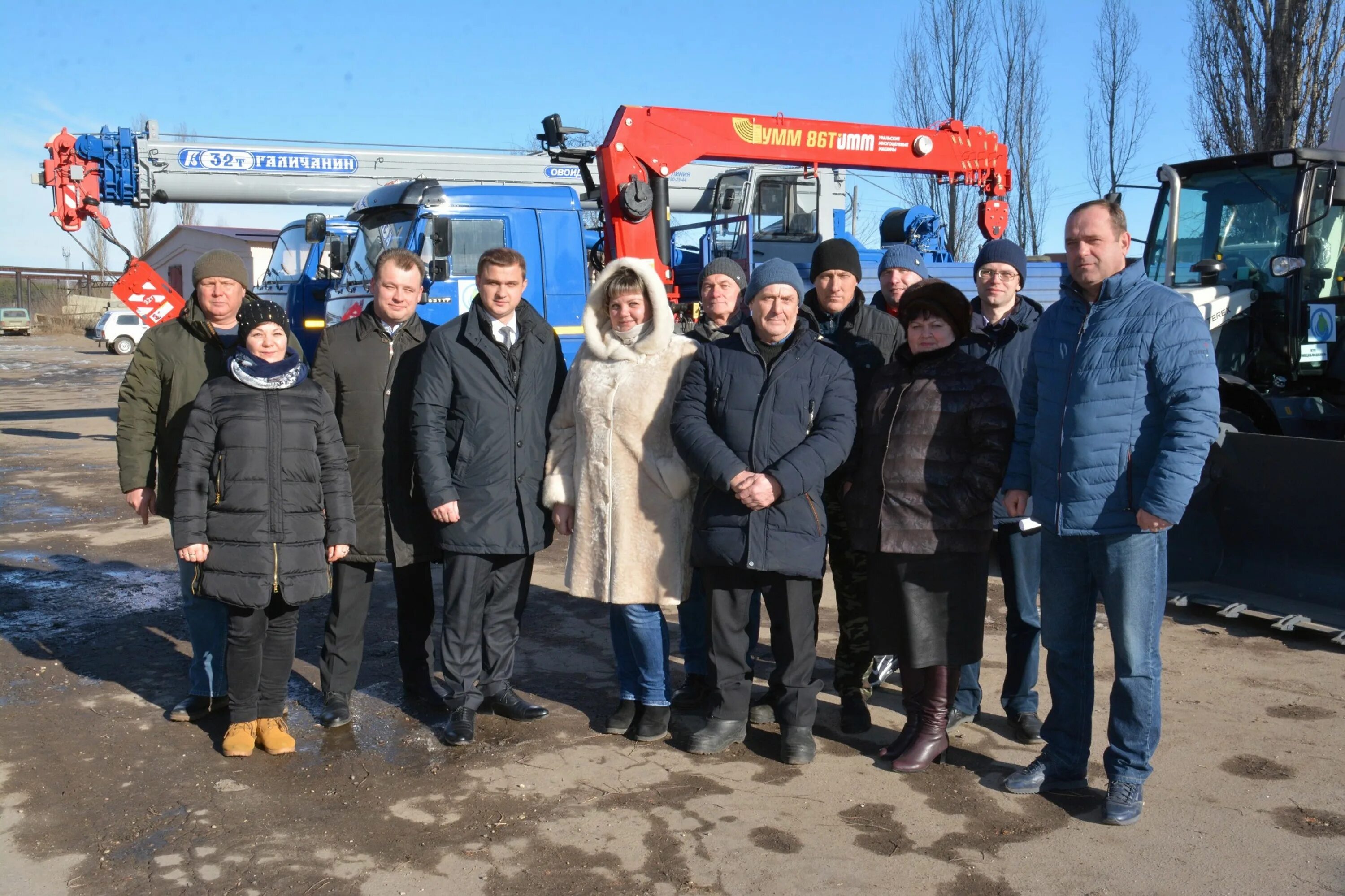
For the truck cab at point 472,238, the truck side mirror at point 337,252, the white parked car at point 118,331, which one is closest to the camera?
the truck cab at point 472,238

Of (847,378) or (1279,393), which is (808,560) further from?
(1279,393)

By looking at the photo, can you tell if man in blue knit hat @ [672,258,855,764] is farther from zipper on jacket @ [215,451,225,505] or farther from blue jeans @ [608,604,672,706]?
zipper on jacket @ [215,451,225,505]

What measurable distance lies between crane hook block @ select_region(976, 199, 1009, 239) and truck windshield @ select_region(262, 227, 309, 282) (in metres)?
8.43

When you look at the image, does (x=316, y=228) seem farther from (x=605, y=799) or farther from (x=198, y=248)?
(x=198, y=248)

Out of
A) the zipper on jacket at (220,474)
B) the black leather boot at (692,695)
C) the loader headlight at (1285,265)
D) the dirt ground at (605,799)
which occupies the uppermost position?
the loader headlight at (1285,265)

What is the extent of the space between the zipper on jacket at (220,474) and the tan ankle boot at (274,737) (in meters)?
0.89

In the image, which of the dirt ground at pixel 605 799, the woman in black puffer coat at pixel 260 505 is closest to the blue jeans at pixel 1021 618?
the dirt ground at pixel 605 799

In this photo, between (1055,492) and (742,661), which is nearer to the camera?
(1055,492)

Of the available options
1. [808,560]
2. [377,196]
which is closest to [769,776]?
[808,560]

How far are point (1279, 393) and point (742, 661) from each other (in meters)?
4.99

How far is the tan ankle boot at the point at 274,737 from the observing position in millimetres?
4180

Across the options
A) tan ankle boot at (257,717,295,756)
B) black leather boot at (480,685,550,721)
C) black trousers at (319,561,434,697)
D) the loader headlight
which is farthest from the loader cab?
tan ankle boot at (257,717,295,756)

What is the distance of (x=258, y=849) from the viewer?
11.1 feet

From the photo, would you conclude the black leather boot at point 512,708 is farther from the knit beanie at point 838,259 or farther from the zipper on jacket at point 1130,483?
the zipper on jacket at point 1130,483
